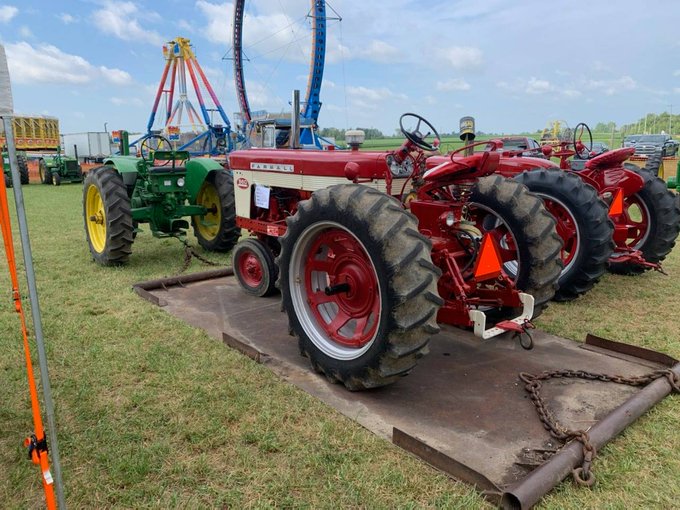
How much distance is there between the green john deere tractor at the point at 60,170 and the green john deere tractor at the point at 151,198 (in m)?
14.4

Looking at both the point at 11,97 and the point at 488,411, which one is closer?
the point at 11,97

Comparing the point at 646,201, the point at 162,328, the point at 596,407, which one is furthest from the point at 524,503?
the point at 646,201

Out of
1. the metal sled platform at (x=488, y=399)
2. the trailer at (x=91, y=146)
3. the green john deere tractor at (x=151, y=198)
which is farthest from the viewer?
the trailer at (x=91, y=146)

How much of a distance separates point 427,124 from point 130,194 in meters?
4.57

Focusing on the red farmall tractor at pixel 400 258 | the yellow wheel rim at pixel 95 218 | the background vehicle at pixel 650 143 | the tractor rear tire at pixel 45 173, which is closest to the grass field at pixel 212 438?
the red farmall tractor at pixel 400 258

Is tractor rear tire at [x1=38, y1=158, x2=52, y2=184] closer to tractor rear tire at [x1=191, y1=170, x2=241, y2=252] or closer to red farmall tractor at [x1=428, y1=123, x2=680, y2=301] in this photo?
tractor rear tire at [x1=191, y1=170, x2=241, y2=252]

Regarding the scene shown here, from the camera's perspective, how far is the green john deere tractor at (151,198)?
6.00 meters

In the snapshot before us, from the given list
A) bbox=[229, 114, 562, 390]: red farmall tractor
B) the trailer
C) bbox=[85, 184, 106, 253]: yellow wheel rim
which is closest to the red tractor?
bbox=[229, 114, 562, 390]: red farmall tractor

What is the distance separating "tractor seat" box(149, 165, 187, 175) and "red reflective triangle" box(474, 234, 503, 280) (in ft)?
14.3

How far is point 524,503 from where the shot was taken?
208cm

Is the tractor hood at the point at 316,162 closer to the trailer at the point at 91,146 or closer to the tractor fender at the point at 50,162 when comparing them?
the tractor fender at the point at 50,162

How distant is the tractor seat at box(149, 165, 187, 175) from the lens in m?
6.33

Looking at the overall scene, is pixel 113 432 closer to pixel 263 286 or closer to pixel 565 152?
pixel 263 286

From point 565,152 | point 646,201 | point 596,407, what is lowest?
point 596,407
